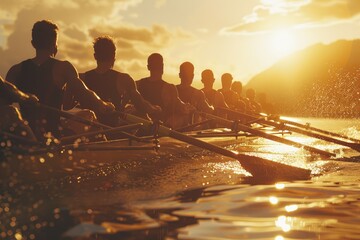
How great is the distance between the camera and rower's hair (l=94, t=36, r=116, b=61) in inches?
360

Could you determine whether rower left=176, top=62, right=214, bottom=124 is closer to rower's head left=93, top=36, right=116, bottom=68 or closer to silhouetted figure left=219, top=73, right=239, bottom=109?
rower's head left=93, top=36, right=116, bottom=68

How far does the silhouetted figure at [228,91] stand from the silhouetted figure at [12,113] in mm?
14357

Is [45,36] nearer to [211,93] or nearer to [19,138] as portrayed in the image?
[19,138]

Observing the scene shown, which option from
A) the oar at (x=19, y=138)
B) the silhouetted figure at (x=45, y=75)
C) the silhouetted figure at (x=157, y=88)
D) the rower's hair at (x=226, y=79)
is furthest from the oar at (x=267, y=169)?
the rower's hair at (x=226, y=79)

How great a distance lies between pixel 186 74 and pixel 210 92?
113 inches

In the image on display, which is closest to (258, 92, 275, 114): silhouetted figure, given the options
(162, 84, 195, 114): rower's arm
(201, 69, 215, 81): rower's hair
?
(201, 69, 215, 81): rower's hair

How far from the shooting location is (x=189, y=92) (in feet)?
44.5

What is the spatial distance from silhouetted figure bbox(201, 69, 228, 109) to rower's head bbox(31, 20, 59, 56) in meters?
9.27

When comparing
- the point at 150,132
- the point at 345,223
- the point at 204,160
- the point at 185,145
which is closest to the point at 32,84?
the point at 150,132

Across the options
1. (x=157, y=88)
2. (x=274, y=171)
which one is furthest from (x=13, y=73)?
(x=157, y=88)

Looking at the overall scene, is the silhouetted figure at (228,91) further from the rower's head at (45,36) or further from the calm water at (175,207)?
the rower's head at (45,36)

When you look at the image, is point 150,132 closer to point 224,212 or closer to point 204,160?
point 204,160

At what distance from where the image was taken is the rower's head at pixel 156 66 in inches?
425

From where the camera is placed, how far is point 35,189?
15.7 ft
